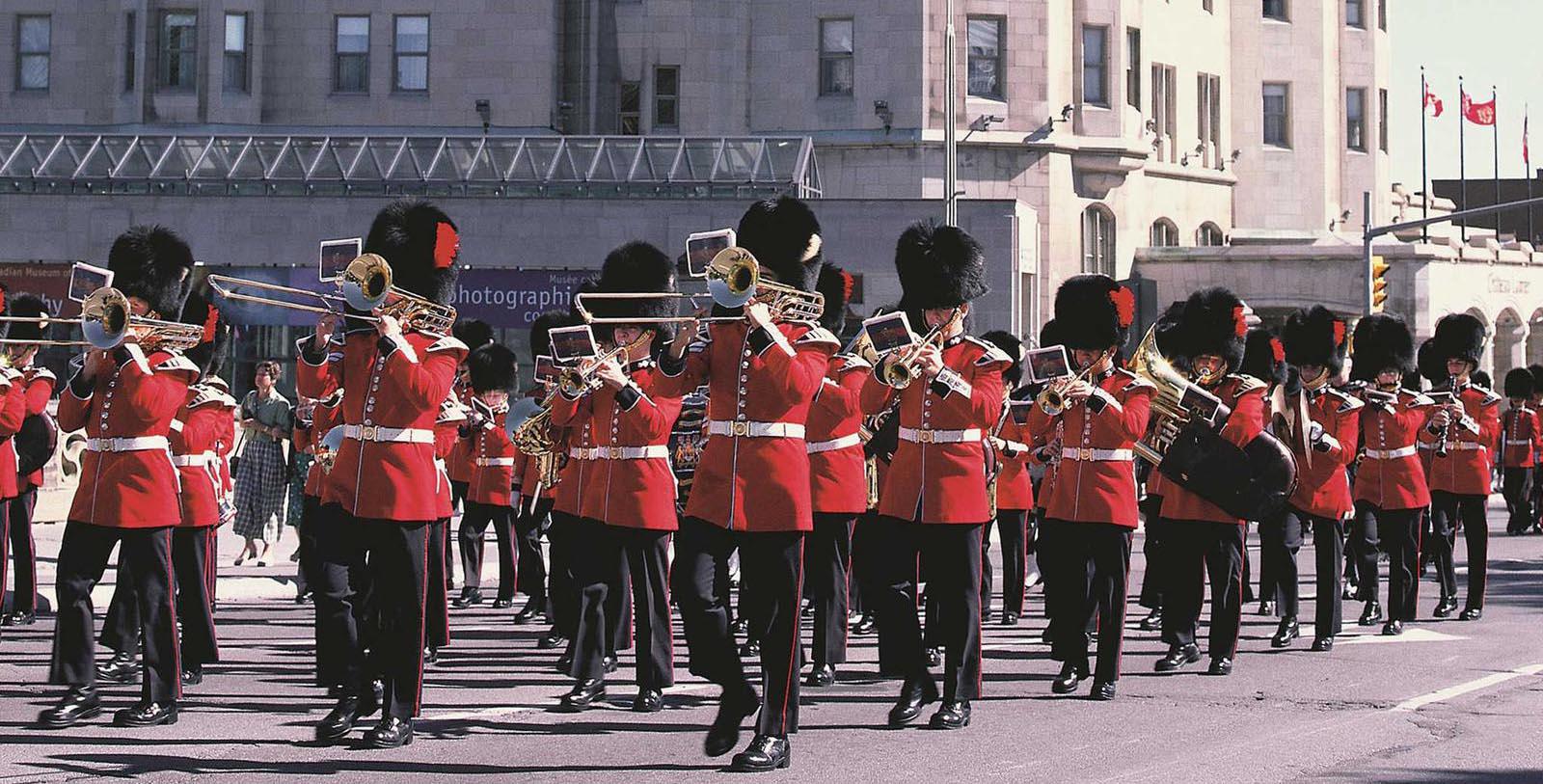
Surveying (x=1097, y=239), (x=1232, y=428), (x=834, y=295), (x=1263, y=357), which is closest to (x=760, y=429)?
(x=1232, y=428)

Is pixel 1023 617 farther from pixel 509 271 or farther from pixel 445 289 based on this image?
pixel 509 271

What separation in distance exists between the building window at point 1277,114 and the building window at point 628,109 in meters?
16.3

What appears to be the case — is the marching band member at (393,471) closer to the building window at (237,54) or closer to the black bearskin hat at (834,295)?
the black bearskin hat at (834,295)

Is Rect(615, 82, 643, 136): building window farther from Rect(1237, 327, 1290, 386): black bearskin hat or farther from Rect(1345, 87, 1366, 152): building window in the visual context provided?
Rect(1237, 327, 1290, 386): black bearskin hat

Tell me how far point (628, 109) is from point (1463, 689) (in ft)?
107

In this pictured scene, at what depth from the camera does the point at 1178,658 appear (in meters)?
11.4

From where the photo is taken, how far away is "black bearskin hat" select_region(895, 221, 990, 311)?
9141 mm

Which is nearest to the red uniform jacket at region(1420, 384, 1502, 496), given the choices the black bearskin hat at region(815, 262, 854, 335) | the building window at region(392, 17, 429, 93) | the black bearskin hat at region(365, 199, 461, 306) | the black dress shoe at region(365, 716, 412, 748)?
the black bearskin hat at region(815, 262, 854, 335)

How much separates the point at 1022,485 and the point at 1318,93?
39038mm

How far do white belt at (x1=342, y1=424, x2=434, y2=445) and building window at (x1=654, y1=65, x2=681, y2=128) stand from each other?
33.3 m

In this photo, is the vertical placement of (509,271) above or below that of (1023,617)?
above

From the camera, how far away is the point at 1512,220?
73.5 m

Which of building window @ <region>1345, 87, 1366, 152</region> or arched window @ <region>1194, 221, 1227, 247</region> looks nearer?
arched window @ <region>1194, 221, 1227, 247</region>

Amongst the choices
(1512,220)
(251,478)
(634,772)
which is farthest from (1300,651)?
(1512,220)
